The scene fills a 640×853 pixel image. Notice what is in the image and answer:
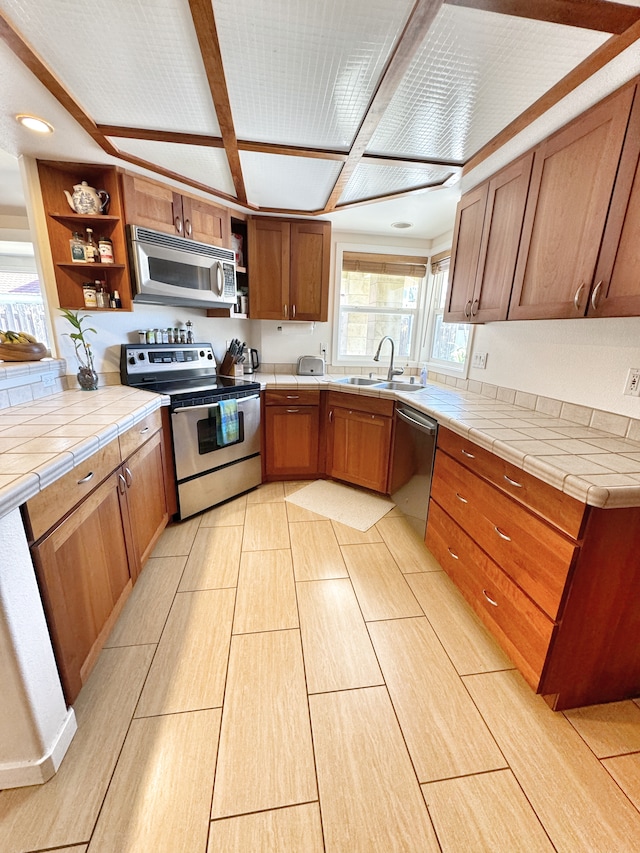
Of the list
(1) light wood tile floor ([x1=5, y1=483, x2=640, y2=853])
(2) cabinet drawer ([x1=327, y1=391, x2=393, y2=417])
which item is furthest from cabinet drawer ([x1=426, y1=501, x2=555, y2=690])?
(2) cabinet drawer ([x1=327, y1=391, x2=393, y2=417])

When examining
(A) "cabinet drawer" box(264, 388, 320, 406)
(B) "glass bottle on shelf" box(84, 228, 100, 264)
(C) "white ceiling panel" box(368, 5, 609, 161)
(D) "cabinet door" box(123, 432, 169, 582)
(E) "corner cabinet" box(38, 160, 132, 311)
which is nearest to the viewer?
(C) "white ceiling panel" box(368, 5, 609, 161)

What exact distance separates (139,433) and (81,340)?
933mm

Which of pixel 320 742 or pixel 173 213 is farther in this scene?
pixel 173 213

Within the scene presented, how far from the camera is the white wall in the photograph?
1.25 m

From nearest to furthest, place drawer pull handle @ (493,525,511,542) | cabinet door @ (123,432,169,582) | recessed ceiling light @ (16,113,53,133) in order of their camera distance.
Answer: drawer pull handle @ (493,525,511,542), recessed ceiling light @ (16,113,53,133), cabinet door @ (123,432,169,582)

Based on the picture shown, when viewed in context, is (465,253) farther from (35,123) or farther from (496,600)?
(35,123)

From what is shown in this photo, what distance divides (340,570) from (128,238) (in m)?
2.38

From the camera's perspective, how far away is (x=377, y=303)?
11.1ft

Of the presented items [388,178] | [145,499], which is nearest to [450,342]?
[388,178]

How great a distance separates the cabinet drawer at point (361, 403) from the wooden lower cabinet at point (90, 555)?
4.76 ft

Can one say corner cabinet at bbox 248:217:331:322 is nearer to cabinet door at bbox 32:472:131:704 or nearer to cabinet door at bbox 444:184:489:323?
cabinet door at bbox 444:184:489:323

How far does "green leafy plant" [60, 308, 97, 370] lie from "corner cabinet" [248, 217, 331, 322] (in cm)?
123

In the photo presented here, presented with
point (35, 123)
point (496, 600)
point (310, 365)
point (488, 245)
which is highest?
point (35, 123)

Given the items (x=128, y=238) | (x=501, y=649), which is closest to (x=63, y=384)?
(x=128, y=238)
